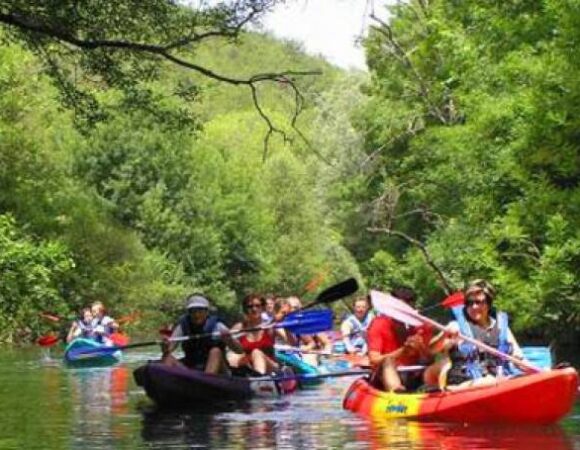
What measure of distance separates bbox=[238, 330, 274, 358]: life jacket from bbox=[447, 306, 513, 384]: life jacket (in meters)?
4.47

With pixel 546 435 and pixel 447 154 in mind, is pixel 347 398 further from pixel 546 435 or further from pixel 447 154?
pixel 447 154

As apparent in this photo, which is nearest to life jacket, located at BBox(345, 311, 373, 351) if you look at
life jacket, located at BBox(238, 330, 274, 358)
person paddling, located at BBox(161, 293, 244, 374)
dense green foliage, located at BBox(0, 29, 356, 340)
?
life jacket, located at BBox(238, 330, 274, 358)

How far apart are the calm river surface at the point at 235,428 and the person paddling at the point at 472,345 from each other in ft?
2.08

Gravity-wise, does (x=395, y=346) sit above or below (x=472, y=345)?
above

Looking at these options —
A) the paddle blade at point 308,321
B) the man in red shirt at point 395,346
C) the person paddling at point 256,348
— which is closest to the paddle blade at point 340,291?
the paddle blade at point 308,321

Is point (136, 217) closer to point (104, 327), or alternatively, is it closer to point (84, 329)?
point (104, 327)

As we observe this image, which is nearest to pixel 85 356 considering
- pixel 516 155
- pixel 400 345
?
pixel 516 155

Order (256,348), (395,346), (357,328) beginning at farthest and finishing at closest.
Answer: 1. (357,328)
2. (256,348)
3. (395,346)

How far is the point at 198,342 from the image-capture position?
14766 millimetres

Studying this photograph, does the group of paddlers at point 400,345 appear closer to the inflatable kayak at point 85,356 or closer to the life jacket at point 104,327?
the inflatable kayak at point 85,356

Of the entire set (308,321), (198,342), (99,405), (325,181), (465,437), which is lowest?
(465,437)

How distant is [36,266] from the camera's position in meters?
26.2

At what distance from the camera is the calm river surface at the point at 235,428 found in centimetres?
1069

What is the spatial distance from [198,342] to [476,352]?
403cm
